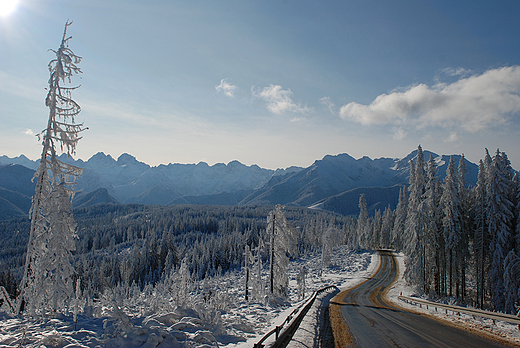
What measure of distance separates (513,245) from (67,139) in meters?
40.6

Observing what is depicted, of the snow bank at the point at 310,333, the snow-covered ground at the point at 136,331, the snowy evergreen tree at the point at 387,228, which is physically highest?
the snow-covered ground at the point at 136,331

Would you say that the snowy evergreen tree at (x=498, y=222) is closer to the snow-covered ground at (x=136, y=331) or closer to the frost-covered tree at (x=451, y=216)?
the frost-covered tree at (x=451, y=216)

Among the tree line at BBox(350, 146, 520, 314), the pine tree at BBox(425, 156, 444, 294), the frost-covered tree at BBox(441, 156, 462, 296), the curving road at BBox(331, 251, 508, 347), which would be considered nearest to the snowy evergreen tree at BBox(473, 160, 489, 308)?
the tree line at BBox(350, 146, 520, 314)

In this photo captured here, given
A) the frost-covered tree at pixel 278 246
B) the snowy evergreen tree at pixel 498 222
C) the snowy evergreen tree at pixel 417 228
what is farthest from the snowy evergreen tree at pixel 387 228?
the frost-covered tree at pixel 278 246

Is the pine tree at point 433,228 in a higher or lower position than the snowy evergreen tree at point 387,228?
higher

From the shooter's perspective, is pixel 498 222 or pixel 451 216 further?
pixel 451 216

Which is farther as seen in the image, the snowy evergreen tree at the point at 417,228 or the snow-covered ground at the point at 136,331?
the snowy evergreen tree at the point at 417,228

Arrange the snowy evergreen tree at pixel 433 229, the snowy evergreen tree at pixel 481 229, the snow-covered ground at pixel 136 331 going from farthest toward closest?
the snowy evergreen tree at pixel 433 229, the snowy evergreen tree at pixel 481 229, the snow-covered ground at pixel 136 331

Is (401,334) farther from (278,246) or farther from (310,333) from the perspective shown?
(278,246)

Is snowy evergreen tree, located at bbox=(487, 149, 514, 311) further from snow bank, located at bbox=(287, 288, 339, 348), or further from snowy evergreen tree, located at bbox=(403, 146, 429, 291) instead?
snow bank, located at bbox=(287, 288, 339, 348)

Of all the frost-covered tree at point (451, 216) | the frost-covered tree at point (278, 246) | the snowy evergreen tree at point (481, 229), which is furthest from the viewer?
the frost-covered tree at point (278, 246)

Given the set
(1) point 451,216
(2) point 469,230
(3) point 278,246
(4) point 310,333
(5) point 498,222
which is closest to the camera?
(4) point 310,333

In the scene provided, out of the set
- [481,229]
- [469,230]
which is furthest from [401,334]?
[469,230]

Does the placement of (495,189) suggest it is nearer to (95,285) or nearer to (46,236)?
(46,236)
